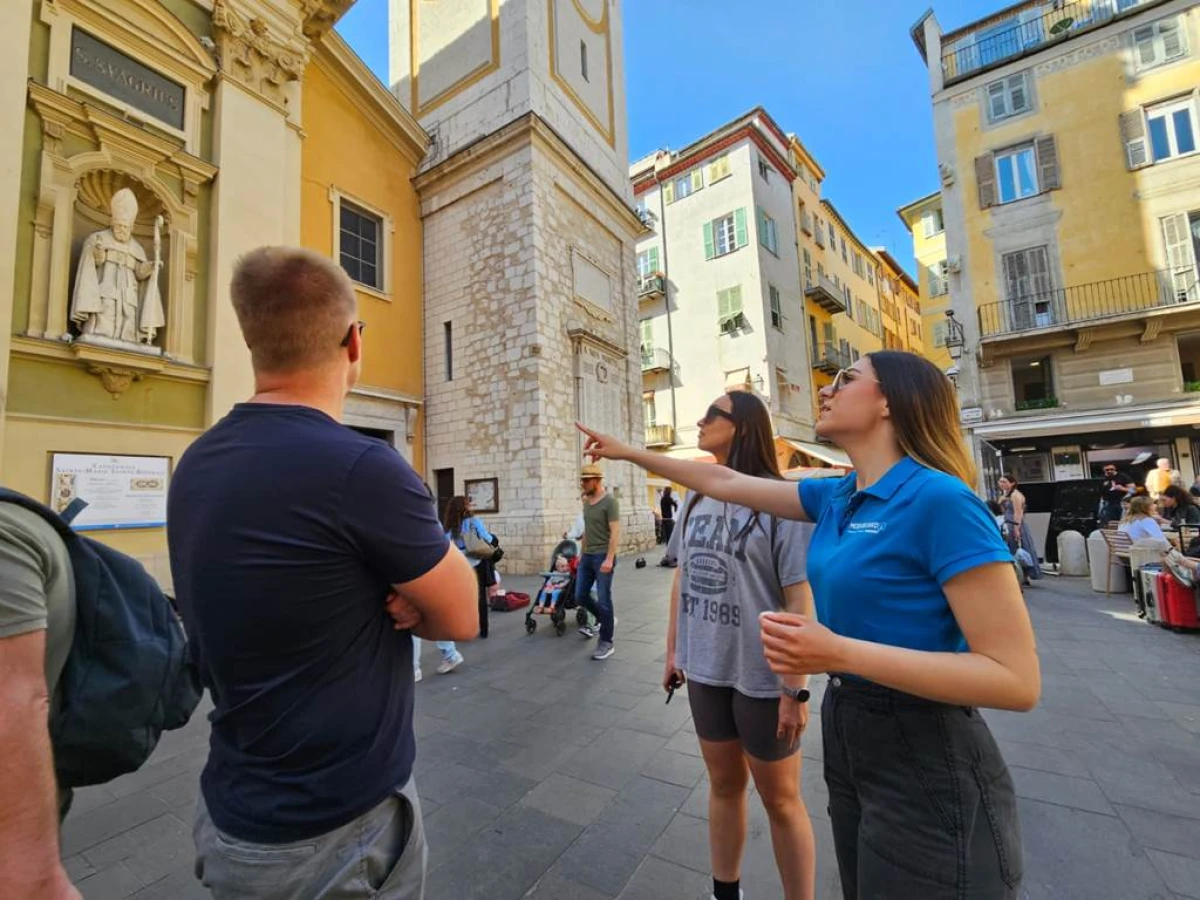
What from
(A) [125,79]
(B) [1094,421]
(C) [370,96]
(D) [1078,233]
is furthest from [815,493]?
(D) [1078,233]

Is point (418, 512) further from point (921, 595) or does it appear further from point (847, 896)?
point (847, 896)

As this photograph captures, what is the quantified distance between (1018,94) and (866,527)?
23972 millimetres

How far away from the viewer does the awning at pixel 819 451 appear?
67.5ft

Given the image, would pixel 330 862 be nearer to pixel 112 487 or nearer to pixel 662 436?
pixel 112 487

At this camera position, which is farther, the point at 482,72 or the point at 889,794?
the point at 482,72

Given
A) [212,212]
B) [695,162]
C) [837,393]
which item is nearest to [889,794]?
[837,393]

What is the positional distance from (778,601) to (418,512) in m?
1.48

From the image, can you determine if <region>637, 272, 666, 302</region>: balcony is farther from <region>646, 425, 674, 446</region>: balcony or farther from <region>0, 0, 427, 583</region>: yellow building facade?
<region>0, 0, 427, 583</region>: yellow building facade

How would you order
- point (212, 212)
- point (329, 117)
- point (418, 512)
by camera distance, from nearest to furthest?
point (418, 512) → point (212, 212) → point (329, 117)

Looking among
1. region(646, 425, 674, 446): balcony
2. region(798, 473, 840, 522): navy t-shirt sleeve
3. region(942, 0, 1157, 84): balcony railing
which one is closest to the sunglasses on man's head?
region(798, 473, 840, 522): navy t-shirt sleeve

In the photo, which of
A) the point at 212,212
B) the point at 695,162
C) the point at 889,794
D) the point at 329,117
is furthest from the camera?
the point at 695,162

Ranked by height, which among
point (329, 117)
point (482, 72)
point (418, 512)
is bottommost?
point (418, 512)

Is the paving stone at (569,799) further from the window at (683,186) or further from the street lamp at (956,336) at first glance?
the window at (683,186)

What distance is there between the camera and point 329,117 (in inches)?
485
